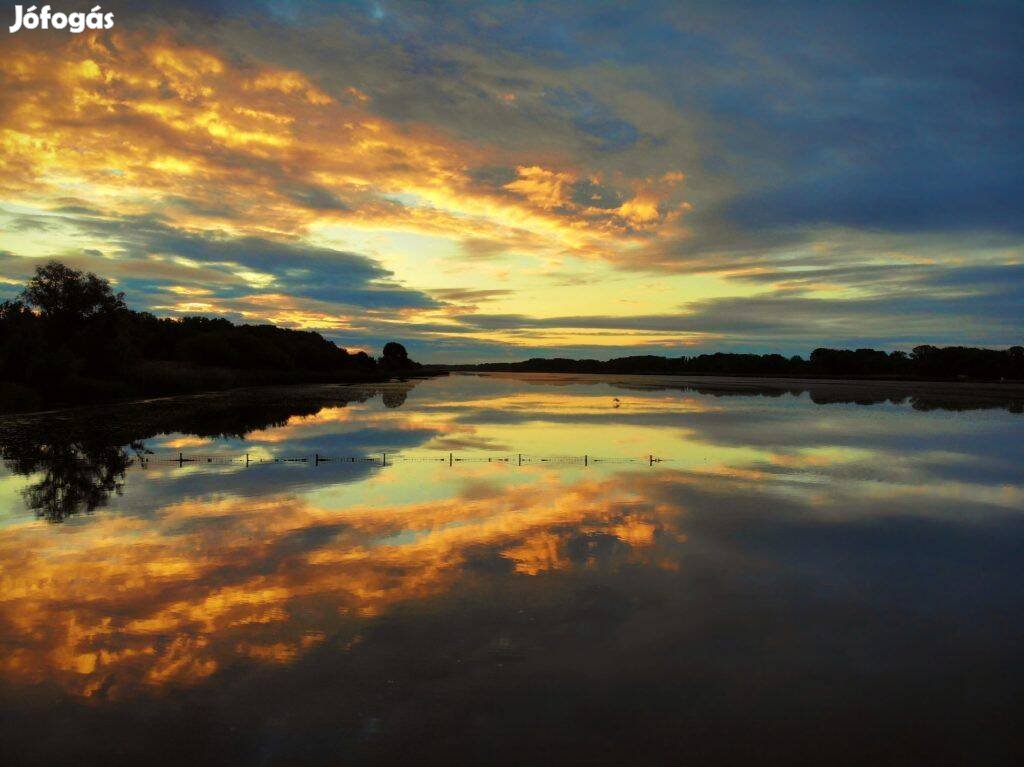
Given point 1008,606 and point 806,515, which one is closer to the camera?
point 1008,606

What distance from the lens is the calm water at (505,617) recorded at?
8.69 m

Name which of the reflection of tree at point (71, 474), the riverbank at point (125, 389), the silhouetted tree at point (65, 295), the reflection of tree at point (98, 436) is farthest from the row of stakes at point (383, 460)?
the silhouetted tree at point (65, 295)

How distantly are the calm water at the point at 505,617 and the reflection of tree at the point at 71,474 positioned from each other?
0.22 meters

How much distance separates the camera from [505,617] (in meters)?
12.3

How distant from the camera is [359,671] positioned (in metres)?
10.2

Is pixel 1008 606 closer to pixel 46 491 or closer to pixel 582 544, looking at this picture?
pixel 582 544

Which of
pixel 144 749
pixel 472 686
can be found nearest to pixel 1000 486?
pixel 472 686

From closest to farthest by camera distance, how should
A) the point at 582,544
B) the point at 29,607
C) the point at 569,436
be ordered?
the point at 29,607 → the point at 582,544 → the point at 569,436

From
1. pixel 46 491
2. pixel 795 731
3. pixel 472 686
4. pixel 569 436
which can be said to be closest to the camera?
pixel 795 731

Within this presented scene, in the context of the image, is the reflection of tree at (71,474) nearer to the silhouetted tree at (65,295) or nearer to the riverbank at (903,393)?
the silhouetted tree at (65,295)

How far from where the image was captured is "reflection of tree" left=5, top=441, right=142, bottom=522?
21094 mm

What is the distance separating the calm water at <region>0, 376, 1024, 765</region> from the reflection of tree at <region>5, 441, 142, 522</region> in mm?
219

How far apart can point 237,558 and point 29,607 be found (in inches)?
162

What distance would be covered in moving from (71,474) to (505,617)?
73.7 feet
